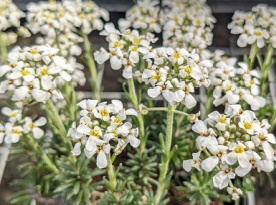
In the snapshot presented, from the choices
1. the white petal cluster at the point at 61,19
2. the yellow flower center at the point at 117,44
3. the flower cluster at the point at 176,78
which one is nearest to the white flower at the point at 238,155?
the flower cluster at the point at 176,78

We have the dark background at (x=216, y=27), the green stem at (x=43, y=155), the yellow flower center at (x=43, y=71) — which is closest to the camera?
the yellow flower center at (x=43, y=71)

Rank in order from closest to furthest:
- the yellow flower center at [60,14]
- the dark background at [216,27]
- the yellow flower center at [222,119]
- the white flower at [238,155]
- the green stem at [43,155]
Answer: the white flower at [238,155] < the yellow flower center at [222,119] < the green stem at [43,155] < the yellow flower center at [60,14] < the dark background at [216,27]

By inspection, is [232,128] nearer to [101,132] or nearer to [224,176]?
[224,176]

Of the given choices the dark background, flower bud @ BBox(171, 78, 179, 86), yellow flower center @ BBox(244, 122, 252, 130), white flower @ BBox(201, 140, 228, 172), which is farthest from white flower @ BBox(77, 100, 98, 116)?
the dark background

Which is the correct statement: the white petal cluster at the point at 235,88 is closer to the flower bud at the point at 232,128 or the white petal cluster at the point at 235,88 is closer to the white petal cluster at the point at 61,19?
the flower bud at the point at 232,128

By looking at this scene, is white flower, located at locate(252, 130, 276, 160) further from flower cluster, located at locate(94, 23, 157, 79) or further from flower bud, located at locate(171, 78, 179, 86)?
flower cluster, located at locate(94, 23, 157, 79)
